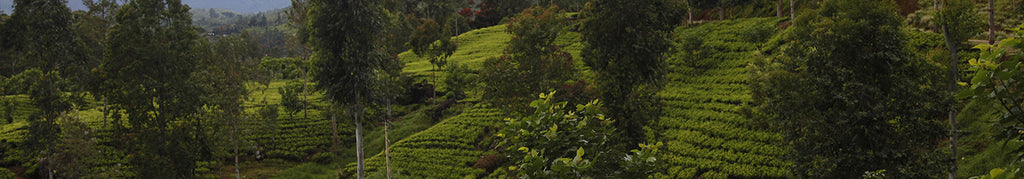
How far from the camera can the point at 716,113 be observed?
26062 millimetres

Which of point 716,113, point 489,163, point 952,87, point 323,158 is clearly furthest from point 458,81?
point 952,87

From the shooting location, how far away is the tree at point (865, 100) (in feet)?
41.8

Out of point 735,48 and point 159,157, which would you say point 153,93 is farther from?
point 735,48

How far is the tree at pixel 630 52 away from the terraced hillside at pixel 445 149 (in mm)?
11013

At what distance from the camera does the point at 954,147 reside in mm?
14727

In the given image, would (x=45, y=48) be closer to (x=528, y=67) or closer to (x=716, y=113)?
(x=528, y=67)

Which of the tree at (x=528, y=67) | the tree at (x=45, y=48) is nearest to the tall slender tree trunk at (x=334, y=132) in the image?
the tree at (x=45, y=48)

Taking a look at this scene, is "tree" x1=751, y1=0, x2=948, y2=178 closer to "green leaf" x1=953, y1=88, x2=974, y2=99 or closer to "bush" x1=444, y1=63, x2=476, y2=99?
"green leaf" x1=953, y1=88, x2=974, y2=99

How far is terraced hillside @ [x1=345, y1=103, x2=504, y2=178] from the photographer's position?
27.1m

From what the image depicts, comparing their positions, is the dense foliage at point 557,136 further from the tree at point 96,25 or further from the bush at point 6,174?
the tree at point 96,25

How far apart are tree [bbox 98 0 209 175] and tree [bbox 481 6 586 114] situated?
1163 centimetres

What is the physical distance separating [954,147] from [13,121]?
55.3 m

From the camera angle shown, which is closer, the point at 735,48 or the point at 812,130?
the point at 812,130

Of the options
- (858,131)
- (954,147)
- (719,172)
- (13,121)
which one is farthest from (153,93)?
(13,121)
